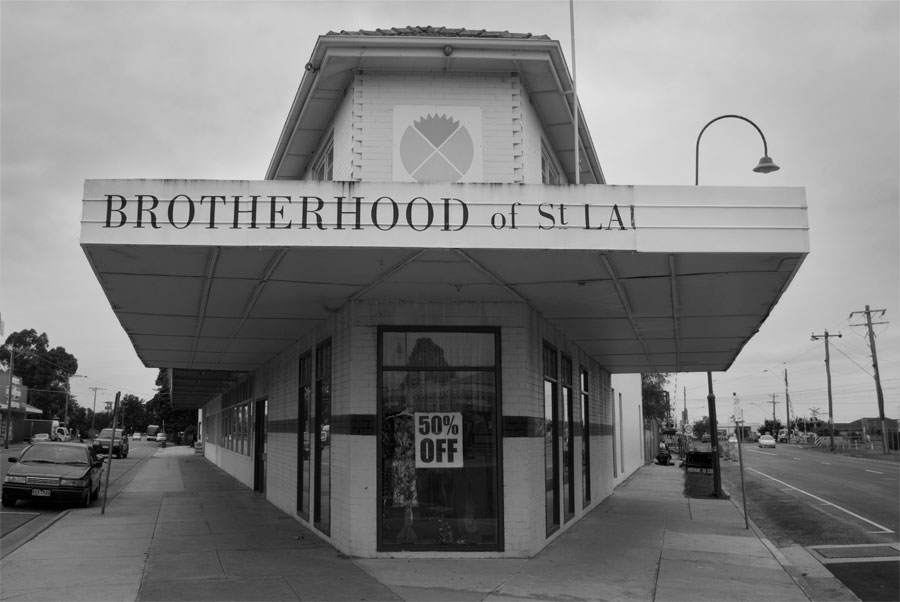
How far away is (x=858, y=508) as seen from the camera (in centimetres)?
1823

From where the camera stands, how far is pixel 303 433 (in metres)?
14.0

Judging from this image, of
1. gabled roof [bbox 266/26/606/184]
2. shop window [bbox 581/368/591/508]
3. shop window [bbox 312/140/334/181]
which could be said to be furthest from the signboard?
shop window [bbox 581/368/591/508]

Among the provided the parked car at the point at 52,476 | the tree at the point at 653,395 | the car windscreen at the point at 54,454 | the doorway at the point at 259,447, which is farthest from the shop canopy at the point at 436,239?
the tree at the point at 653,395

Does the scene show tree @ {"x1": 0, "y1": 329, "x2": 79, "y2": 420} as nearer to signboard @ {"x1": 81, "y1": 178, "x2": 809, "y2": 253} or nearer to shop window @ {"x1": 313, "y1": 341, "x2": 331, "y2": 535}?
shop window @ {"x1": 313, "y1": 341, "x2": 331, "y2": 535}

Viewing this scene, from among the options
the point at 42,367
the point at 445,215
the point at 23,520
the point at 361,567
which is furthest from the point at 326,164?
the point at 42,367

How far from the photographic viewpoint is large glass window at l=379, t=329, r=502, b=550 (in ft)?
33.0

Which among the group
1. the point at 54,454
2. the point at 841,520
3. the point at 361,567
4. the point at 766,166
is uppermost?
the point at 766,166

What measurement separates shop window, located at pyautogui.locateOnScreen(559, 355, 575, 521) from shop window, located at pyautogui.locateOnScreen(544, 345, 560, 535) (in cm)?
71

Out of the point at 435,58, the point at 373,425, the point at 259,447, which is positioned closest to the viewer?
the point at 373,425

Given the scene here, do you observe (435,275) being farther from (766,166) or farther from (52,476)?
(52,476)

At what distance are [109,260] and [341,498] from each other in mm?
4534

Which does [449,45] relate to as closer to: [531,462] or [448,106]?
[448,106]

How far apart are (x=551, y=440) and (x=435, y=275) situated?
4538 millimetres

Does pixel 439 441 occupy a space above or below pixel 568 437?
above
